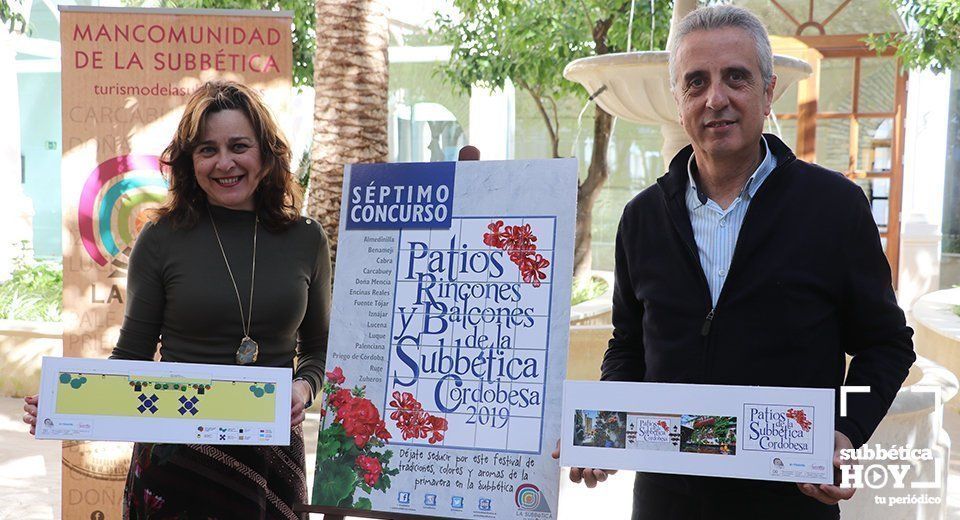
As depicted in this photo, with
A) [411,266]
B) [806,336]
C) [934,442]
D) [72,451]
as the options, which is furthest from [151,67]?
[934,442]

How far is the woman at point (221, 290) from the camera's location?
7.30ft

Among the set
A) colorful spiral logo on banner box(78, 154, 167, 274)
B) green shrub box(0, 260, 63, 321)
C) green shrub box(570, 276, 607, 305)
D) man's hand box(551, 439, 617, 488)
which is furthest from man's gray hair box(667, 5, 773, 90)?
green shrub box(0, 260, 63, 321)

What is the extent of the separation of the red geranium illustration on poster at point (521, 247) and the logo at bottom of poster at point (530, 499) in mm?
469

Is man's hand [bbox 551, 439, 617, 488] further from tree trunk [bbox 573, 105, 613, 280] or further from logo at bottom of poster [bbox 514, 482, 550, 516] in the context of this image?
tree trunk [bbox 573, 105, 613, 280]

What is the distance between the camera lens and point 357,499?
7.39 ft

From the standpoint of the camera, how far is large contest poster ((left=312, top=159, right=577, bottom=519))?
2166 millimetres

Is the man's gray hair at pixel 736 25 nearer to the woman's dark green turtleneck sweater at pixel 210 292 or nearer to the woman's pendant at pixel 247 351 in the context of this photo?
the woman's dark green turtleneck sweater at pixel 210 292

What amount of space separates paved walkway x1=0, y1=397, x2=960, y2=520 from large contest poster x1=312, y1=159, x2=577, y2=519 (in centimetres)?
209

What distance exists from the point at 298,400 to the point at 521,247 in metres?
0.64

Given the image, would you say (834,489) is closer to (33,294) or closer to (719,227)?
(719,227)

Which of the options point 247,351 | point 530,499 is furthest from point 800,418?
point 247,351

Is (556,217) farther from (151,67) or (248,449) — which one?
(151,67)

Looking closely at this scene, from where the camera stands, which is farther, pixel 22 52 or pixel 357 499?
pixel 22 52

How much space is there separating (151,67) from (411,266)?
2043 mm
